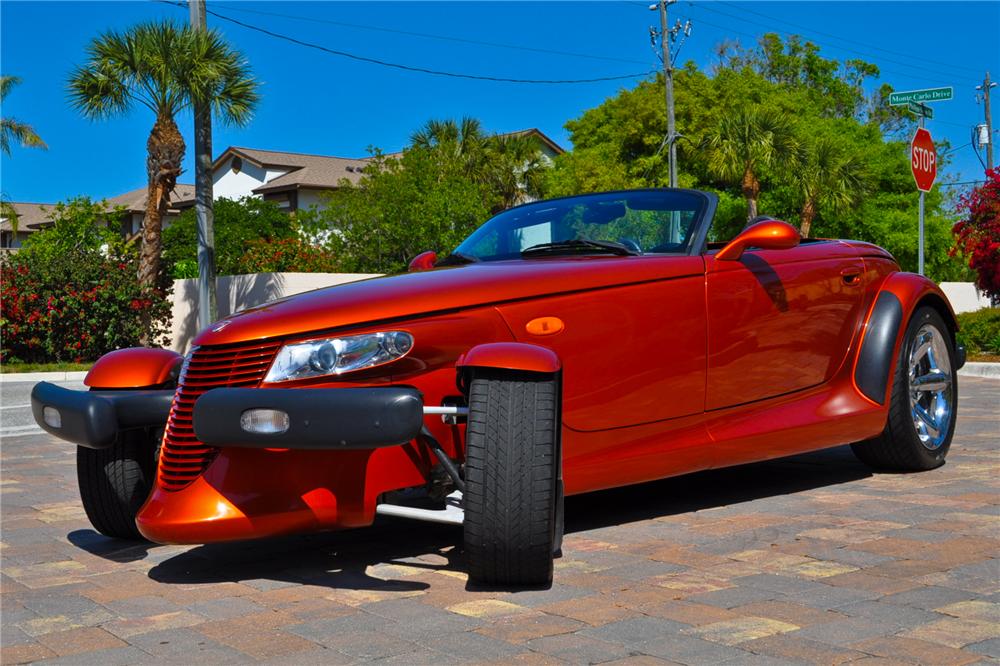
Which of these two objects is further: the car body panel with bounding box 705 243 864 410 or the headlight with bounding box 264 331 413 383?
the car body panel with bounding box 705 243 864 410

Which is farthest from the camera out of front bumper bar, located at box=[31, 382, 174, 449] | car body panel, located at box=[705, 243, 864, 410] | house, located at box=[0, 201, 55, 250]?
house, located at box=[0, 201, 55, 250]

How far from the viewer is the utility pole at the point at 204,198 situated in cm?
1886

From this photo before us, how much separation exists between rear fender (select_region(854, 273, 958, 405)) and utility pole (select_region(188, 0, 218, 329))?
1464 centimetres

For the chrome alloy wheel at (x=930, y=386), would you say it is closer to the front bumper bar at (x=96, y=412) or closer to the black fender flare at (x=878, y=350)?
the black fender flare at (x=878, y=350)

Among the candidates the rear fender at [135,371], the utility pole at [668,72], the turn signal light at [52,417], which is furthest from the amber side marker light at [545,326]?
the utility pole at [668,72]

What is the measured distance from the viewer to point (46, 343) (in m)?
21.2

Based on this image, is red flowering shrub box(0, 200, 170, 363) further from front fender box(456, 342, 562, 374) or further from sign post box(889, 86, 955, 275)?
front fender box(456, 342, 562, 374)

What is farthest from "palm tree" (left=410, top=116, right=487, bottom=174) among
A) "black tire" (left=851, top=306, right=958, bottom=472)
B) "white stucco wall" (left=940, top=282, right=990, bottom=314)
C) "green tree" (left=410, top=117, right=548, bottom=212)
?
"black tire" (left=851, top=306, right=958, bottom=472)

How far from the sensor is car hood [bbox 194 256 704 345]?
3.67 meters

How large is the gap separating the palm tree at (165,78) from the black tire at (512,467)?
17.9 m

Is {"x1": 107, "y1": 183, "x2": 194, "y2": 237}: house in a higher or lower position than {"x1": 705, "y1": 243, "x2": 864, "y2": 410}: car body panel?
higher

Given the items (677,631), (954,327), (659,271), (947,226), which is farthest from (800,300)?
(947,226)

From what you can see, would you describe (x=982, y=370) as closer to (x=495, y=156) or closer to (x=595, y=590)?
(x=595, y=590)

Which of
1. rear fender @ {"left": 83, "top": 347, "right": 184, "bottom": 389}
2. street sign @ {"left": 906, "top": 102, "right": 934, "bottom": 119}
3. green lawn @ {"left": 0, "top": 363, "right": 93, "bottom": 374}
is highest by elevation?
street sign @ {"left": 906, "top": 102, "right": 934, "bottom": 119}
